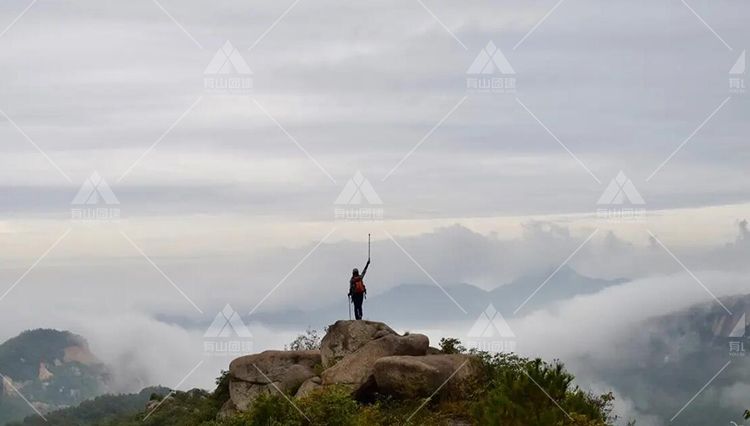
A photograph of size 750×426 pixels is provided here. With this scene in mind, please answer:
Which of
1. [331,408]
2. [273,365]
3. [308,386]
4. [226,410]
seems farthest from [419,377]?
[226,410]

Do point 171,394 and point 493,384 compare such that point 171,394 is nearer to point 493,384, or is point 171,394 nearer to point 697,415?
point 493,384

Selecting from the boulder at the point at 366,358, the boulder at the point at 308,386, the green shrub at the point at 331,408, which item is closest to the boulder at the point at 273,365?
the boulder at the point at 308,386

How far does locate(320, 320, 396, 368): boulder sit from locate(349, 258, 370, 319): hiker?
28.8 inches

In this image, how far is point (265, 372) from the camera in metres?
51.0

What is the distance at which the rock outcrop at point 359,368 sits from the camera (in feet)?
147

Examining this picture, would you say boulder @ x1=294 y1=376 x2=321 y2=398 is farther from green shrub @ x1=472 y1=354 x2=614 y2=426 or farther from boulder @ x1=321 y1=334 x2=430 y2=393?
green shrub @ x1=472 y1=354 x2=614 y2=426

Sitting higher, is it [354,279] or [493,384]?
[354,279]

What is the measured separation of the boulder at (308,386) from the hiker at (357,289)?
364 centimetres

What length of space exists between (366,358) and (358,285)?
3425mm

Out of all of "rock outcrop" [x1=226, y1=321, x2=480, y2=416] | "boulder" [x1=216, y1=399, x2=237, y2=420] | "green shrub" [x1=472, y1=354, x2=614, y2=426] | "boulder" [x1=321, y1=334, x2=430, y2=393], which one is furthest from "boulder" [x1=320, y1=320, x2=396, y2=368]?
"green shrub" [x1=472, y1=354, x2=614, y2=426]

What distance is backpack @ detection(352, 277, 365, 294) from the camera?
48.6 metres

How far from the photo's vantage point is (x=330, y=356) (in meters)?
49.3

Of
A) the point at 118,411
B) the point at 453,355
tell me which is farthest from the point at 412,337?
the point at 118,411

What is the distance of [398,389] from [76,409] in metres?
109
